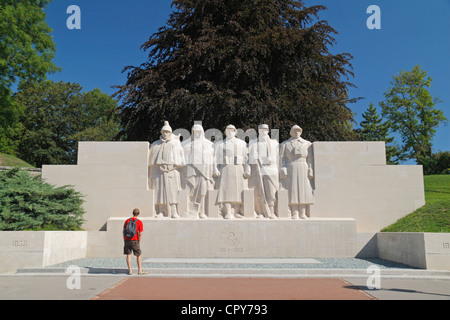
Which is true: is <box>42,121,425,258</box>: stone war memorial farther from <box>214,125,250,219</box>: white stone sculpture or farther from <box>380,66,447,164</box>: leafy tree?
<box>380,66,447,164</box>: leafy tree

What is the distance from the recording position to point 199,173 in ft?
43.8

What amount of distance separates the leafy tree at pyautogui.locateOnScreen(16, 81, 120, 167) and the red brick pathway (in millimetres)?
31567

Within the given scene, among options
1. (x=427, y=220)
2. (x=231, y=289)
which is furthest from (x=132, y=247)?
(x=427, y=220)

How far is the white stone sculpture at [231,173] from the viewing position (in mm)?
13141

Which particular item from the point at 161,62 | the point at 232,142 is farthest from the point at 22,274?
the point at 161,62

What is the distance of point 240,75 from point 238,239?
10.3 metres

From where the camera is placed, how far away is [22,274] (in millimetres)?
9133

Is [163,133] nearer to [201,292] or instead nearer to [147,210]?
[147,210]

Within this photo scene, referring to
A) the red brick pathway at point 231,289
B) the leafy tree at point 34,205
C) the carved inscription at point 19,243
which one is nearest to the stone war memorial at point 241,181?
the leafy tree at point 34,205

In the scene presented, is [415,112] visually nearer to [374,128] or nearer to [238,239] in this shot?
[374,128]

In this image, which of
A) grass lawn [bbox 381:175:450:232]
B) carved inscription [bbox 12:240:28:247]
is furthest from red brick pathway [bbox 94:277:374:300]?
grass lawn [bbox 381:175:450:232]

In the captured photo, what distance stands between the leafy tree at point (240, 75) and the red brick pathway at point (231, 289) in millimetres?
10946

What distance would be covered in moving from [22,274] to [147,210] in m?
4.60

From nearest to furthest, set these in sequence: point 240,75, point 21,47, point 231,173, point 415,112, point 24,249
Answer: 1. point 24,249
2. point 231,173
3. point 240,75
4. point 21,47
5. point 415,112
